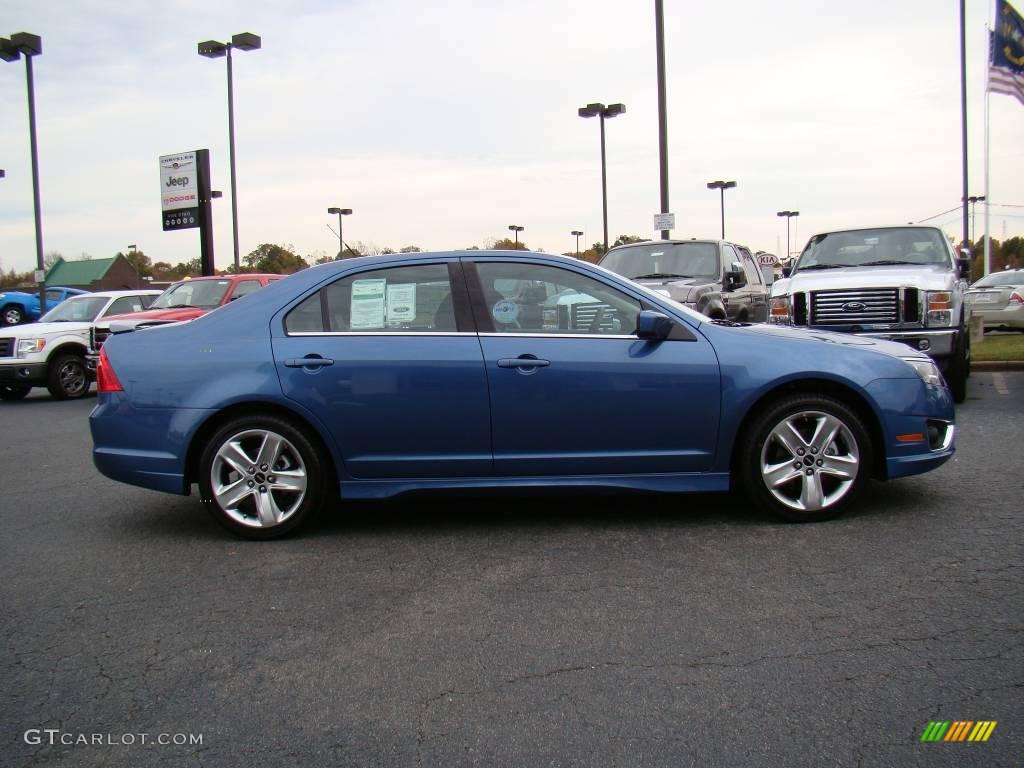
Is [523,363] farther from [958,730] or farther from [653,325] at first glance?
[958,730]

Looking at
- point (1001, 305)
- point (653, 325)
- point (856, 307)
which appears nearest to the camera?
point (653, 325)

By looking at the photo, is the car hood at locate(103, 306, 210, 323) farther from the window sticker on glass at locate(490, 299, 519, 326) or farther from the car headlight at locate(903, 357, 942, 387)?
the car headlight at locate(903, 357, 942, 387)

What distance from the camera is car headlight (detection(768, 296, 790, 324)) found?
1055cm

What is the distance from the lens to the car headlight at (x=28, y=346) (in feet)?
47.5

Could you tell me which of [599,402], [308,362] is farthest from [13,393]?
[599,402]

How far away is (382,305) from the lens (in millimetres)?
5371

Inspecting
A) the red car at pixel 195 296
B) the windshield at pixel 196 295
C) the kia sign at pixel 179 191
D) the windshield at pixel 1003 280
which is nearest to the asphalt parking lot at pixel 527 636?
the red car at pixel 195 296

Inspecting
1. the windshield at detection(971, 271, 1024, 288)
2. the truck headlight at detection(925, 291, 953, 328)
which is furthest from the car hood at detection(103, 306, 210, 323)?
the windshield at detection(971, 271, 1024, 288)

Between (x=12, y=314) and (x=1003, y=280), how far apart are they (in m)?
33.7

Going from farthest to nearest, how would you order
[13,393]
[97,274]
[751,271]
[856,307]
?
[97,274]
[13,393]
[751,271]
[856,307]

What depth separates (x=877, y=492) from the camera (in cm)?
600

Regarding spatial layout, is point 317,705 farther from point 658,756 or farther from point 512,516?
point 512,516

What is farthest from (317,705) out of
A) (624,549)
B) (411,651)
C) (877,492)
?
(877,492)

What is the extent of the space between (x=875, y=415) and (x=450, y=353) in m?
2.40
